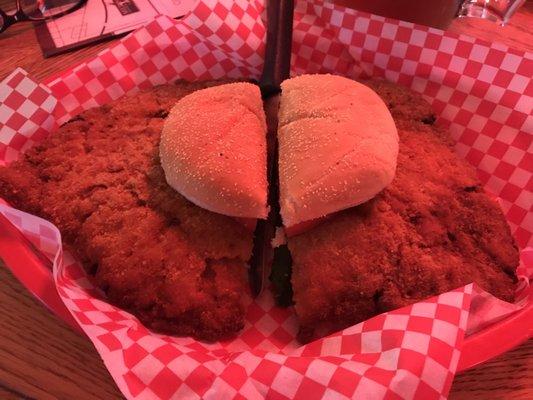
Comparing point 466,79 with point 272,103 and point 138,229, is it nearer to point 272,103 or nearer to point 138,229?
point 272,103

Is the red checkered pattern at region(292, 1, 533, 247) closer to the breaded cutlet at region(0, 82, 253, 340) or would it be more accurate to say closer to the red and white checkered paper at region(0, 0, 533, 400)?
the red and white checkered paper at region(0, 0, 533, 400)

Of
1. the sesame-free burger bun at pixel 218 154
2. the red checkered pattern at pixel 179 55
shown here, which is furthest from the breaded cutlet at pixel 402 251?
the red checkered pattern at pixel 179 55

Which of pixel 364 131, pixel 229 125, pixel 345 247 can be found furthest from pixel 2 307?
pixel 364 131

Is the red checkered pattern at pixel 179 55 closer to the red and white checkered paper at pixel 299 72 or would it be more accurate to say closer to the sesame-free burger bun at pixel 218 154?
the red and white checkered paper at pixel 299 72

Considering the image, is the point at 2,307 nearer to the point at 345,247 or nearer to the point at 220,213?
the point at 220,213

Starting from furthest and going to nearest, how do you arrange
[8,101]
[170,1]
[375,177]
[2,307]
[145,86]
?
[170,1] < [145,86] < [8,101] < [2,307] < [375,177]

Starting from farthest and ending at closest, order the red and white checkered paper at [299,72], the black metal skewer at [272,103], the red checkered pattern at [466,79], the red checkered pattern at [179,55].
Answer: the red checkered pattern at [179,55] < the red checkered pattern at [466,79] < the black metal skewer at [272,103] < the red and white checkered paper at [299,72]
